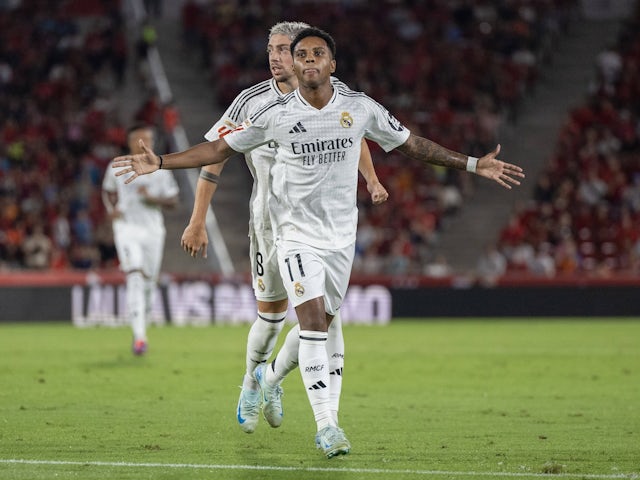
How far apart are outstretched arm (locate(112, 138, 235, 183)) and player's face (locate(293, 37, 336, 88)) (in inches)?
27.8

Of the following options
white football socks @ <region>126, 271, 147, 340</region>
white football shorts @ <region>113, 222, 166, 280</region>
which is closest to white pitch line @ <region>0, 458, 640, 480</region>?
white football socks @ <region>126, 271, 147, 340</region>

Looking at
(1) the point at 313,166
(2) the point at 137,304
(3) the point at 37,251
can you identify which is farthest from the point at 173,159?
(3) the point at 37,251

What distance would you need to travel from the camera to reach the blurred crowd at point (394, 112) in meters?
26.5

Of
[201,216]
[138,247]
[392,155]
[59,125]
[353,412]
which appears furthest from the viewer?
[59,125]

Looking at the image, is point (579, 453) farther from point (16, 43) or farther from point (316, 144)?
point (16, 43)

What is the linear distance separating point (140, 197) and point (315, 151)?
8418mm

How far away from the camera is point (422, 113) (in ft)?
101

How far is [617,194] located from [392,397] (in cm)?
1690

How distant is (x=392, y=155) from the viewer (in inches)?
1168

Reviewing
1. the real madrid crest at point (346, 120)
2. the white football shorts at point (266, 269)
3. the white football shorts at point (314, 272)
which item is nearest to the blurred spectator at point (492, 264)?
the white football shorts at point (266, 269)

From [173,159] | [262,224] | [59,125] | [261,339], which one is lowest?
[261,339]

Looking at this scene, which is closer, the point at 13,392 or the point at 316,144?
the point at 316,144

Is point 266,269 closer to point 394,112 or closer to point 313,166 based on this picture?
point 313,166

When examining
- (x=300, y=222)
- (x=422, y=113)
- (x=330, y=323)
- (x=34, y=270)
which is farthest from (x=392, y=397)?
(x=422, y=113)
